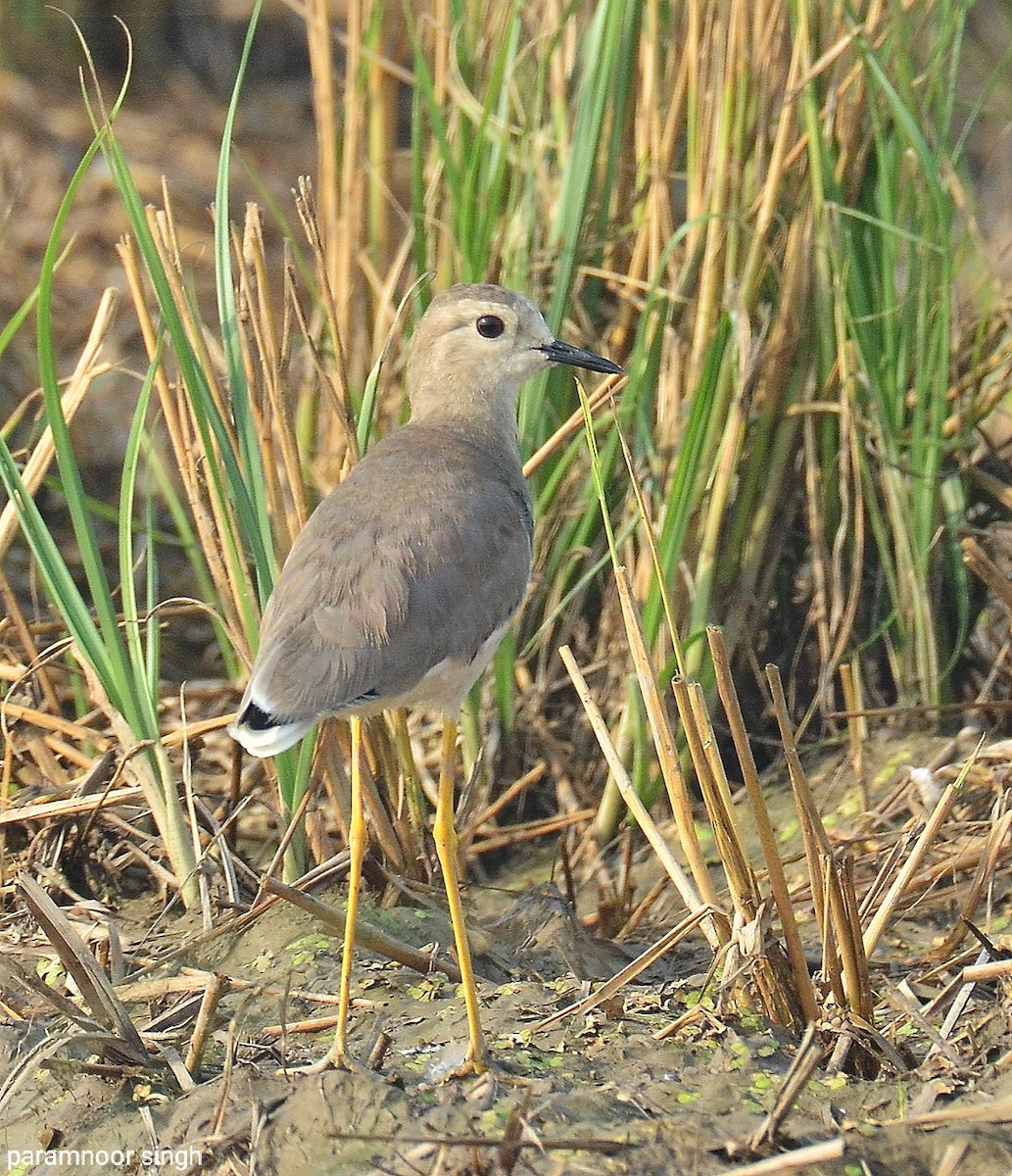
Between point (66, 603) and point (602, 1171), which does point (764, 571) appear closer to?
point (66, 603)

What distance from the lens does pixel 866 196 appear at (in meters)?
4.08

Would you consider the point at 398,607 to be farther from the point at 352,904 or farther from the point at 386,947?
the point at 386,947

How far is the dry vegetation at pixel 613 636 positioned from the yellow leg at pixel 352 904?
0.26 feet

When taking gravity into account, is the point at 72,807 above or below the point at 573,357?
below

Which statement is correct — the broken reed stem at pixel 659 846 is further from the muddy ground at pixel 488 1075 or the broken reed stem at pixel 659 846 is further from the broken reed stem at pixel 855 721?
the broken reed stem at pixel 855 721

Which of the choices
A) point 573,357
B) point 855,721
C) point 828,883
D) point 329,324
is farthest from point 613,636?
point 828,883

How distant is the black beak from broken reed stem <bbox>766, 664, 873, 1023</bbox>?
3.78 feet

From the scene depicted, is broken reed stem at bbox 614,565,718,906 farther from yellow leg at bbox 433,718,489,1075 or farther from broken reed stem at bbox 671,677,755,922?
yellow leg at bbox 433,718,489,1075

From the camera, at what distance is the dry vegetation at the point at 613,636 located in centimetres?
262

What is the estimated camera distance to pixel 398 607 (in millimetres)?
2861

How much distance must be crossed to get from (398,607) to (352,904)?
0.53 m

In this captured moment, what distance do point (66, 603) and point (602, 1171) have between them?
153 cm

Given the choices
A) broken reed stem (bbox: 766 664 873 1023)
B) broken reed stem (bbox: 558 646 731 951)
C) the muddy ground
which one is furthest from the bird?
broken reed stem (bbox: 766 664 873 1023)

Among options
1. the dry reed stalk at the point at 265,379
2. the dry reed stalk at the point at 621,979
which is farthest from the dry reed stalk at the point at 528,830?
the dry reed stalk at the point at 621,979
